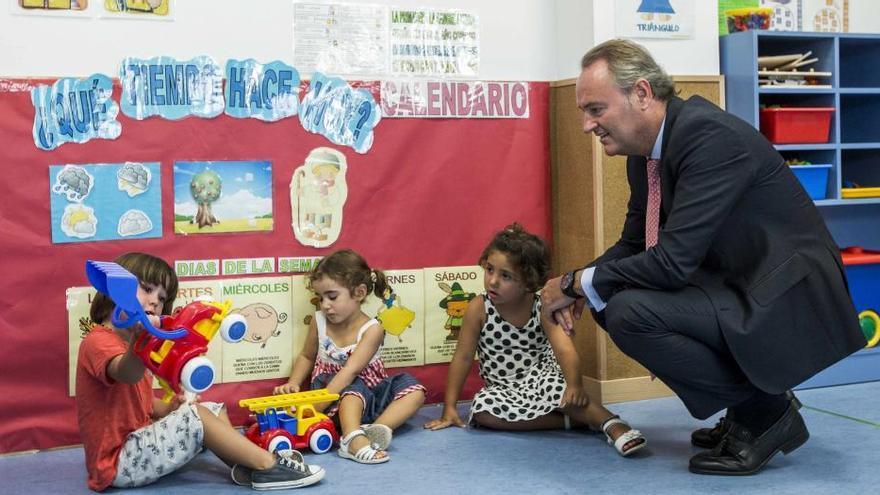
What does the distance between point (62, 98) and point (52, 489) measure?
1.13 m

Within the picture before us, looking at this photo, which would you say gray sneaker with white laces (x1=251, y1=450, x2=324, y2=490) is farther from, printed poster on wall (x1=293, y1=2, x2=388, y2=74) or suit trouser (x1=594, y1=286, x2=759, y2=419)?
printed poster on wall (x1=293, y1=2, x2=388, y2=74)

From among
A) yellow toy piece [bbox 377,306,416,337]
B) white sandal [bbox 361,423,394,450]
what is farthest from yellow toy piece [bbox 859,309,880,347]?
white sandal [bbox 361,423,394,450]

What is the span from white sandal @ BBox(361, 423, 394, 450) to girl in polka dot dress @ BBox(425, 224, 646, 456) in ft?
0.92

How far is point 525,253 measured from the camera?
3.24 meters

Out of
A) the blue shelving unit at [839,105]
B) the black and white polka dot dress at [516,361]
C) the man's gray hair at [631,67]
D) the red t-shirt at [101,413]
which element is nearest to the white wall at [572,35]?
the blue shelving unit at [839,105]

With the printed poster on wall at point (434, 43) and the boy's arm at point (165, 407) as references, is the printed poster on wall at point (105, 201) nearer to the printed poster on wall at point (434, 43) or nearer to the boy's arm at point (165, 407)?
the boy's arm at point (165, 407)

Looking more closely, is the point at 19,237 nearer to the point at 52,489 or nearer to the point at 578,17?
the point at 52,489

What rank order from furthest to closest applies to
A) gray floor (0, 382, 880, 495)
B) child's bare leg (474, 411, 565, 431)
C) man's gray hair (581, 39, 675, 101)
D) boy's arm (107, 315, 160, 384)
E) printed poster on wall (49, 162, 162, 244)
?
child's bare leg (474, 411, 565, 431)
printed poster on wall (49, 162, 162, 244)
man's gray hair (581, 39, 675, 101)
gray floor (0, 382, 880, 495)
boy's arm (107, 315, 160, 384)

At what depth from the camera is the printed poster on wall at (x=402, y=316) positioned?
3.49m

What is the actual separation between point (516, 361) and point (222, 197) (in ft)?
3.50

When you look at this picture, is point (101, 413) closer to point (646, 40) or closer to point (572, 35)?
point (572, 35)

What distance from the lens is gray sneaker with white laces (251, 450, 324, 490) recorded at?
8.47 ft

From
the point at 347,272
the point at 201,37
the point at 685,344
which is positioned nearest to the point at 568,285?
the point at 685,344

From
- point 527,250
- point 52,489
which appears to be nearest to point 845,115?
point 527,250
